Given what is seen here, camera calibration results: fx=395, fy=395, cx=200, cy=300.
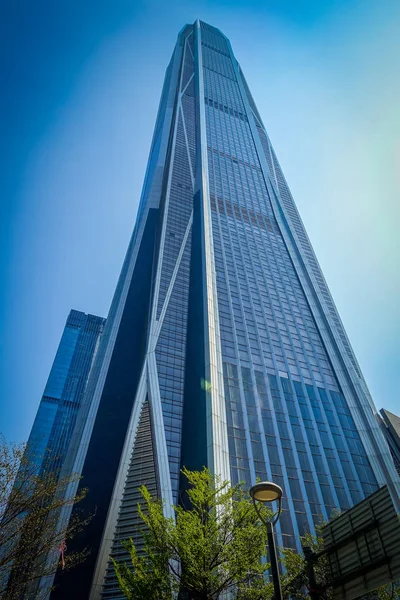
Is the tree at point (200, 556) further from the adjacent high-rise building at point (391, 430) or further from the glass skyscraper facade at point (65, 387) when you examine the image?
the glass skyscraper facade at point (65, 387)

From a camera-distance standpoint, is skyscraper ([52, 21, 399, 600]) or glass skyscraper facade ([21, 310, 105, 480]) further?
glass skyscraper facade ([21, 310, 105, 480])

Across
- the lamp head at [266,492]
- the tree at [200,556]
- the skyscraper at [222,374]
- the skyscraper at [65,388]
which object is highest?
the skyscraper at [65,388]

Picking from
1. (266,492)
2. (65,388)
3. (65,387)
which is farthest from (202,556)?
(65,387)

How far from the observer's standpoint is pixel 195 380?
164 ft

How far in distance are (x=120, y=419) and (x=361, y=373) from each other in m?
36.3

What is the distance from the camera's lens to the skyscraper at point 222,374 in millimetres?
39125

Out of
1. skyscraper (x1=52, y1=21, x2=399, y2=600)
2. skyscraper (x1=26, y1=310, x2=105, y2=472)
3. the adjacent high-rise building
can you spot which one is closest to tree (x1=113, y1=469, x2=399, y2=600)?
skyscraper (x1=52, y1=21, x2=399, y2=600)

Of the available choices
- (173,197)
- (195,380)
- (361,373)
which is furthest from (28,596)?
(173,197)

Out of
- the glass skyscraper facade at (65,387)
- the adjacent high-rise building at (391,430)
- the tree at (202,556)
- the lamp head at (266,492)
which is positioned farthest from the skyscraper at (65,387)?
the lamp head at (266,492)

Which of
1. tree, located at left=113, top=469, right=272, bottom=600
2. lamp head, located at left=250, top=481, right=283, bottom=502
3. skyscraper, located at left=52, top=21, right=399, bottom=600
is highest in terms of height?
skyscraper, located at left=52, top=21, right=399, bottom=600

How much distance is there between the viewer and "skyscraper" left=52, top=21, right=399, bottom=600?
39125 millimetres

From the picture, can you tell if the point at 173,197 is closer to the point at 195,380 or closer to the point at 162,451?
the point at 195,380

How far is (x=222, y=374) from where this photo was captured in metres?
45.0

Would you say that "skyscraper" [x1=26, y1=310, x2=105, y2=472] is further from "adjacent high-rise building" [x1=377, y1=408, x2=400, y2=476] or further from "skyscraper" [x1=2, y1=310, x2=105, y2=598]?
"adjacent high-rise building" [x1=377, y1=408, x2=400, y2=476]
